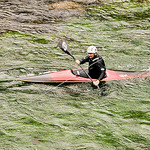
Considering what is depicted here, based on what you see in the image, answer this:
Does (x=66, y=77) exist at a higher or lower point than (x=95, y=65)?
lower

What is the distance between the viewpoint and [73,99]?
25.6 ft

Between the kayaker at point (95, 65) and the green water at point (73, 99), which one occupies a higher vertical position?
the kayaker at point (95, 65)

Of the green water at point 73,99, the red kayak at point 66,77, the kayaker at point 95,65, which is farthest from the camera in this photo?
the red kayak at point 66,77

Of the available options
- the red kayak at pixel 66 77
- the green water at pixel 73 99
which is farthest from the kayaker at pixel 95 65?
the green water at pixel 73 99

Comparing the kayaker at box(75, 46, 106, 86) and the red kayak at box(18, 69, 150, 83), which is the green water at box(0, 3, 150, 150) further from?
the kayaker at box(75, 46, 106, 86)

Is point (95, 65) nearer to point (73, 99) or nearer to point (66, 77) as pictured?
point (66, 77)

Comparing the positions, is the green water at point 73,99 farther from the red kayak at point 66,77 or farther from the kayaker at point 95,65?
the kayaker at point 95,65

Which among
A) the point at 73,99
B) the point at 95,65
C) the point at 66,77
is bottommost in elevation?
the point at 73,99

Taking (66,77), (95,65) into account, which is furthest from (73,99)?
(95,65)

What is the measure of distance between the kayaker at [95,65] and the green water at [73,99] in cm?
36

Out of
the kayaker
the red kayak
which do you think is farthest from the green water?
the kayaker

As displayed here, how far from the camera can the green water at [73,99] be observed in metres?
6.31

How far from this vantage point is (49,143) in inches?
243

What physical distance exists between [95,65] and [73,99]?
122 centimetres
